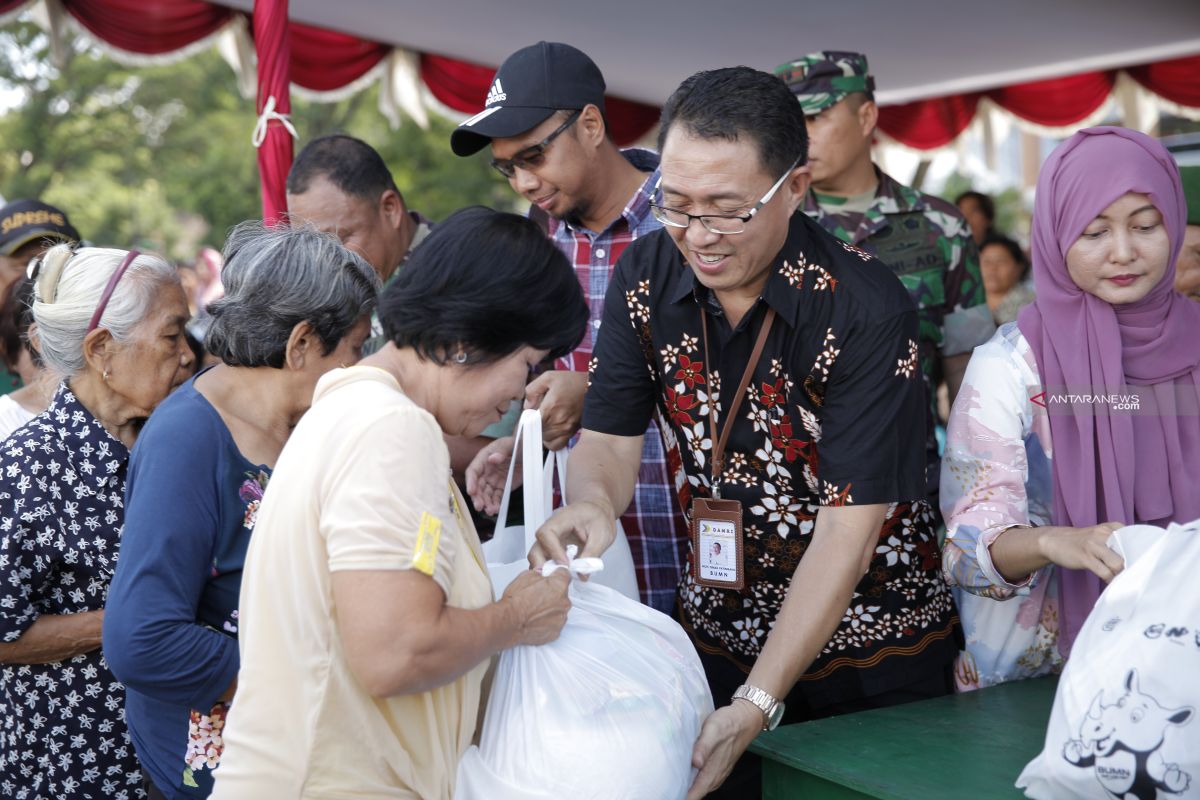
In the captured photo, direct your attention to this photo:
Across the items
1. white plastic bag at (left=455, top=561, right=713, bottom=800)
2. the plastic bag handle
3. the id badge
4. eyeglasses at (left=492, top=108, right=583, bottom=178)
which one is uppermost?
eyeglasses at (left=492, top=108, right=583, bottom=178)

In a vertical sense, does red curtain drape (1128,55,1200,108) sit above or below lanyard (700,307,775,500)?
above

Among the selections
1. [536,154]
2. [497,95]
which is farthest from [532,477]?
[497,95]

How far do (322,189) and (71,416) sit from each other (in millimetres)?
1067

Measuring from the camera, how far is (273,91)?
10.3ft

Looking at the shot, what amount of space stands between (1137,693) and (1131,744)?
59mm

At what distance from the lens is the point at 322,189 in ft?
9.73

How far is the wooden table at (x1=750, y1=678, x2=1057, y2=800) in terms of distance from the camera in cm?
152

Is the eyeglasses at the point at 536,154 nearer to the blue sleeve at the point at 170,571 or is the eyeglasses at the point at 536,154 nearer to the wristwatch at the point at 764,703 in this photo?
the blue sleeve at the point at 170,571

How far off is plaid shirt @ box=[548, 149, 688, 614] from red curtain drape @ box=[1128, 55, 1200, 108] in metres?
4.80

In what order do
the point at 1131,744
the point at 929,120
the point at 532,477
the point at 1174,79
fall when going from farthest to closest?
the point at 929,120
the point at 1174,79
the point at 532,477
the point at 1131,744

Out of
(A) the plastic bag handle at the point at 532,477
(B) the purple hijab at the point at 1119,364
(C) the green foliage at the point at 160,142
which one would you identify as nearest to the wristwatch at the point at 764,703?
(A) the plastic bag handle at the point at 532,477

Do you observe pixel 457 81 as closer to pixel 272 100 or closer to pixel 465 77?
pixel 465 77

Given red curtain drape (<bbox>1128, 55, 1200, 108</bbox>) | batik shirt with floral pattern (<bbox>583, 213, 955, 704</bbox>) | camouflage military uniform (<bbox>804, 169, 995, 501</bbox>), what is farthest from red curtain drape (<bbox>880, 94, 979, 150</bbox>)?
batik shirt with floral pattern (<bbox>583, 213, 955, 704</bbox>)

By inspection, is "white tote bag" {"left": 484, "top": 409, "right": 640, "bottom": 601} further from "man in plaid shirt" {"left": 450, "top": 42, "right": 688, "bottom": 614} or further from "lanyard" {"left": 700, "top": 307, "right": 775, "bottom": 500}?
"man in plaid shirt" {"left": 450, "top": 42, "right": 688, "bottom": 614}
